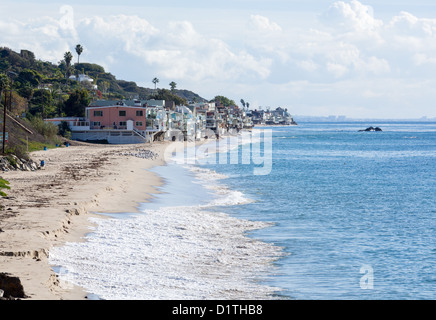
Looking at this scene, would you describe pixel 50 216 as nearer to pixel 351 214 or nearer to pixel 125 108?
pixel 351 214

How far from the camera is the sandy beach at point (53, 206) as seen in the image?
51.6ft

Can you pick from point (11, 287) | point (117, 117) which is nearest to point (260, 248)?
point (11, 287)

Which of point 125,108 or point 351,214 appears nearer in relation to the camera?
point 351,214

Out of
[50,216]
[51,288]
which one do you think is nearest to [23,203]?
[50,216]

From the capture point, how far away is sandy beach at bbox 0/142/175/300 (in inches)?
619

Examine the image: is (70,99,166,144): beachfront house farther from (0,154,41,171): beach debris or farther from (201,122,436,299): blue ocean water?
(0,154,41,171): beach debris

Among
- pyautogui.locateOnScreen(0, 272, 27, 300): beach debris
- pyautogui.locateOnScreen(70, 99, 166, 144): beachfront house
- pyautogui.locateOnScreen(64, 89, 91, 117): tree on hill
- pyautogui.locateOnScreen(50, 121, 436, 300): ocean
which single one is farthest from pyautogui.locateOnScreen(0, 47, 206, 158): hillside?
pyautogui.locateOnScreen(0, 272, 27, 300): beach debris

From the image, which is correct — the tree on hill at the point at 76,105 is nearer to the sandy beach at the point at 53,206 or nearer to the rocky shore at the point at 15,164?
the sandy beach at the point at 53,206

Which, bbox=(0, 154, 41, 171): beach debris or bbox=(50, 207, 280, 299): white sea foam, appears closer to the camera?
bbox=(50, 207, 280, 299): white sea foam

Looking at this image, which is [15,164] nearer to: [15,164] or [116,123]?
[15,164]

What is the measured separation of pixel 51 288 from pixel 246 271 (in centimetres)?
719

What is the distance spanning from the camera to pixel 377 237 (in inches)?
1064
